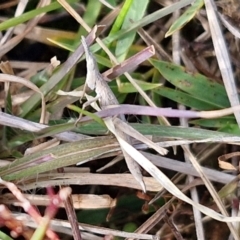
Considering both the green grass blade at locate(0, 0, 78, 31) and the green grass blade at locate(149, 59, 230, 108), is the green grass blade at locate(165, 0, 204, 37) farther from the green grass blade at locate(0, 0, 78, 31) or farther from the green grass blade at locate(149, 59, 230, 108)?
the green grass blade at locate(0, 0, 78, 31)

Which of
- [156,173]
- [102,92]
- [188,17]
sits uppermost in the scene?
[188,17]

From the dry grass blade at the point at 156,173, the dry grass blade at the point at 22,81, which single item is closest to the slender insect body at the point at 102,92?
the dry grass blade at the point at 156,173

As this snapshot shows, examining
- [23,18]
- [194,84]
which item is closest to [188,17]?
[194,84]

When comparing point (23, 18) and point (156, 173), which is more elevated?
point (23, 18)

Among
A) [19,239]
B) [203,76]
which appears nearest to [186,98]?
[203,76]

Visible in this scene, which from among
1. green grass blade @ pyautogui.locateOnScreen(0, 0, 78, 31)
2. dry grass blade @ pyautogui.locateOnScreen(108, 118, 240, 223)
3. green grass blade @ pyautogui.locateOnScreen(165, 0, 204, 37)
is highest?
green grass blade @ pyautogui.locateOnScreen(165, 0, 204, 37)

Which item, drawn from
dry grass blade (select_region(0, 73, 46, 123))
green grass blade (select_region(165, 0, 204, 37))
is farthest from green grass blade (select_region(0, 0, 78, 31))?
green grass blade (select_region(165, 0, 204, 37))

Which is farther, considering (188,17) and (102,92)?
(188,17)

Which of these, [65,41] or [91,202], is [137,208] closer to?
[91,202]

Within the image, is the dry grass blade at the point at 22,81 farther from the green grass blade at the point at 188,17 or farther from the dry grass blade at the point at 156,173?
the green grass blade at the point at 188,17

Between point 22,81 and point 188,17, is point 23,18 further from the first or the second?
point 188,17

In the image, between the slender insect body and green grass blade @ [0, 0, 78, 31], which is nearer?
the slender insect body
